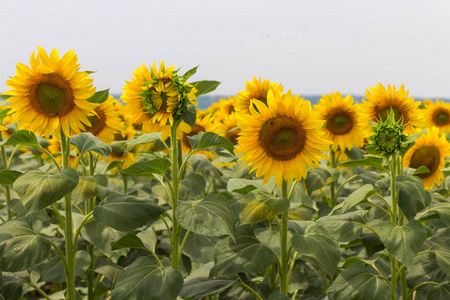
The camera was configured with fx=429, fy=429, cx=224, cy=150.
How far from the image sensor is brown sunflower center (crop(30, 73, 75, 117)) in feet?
6.52

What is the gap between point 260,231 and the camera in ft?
7.82

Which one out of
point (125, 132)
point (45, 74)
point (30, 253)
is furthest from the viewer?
point (125, 132)

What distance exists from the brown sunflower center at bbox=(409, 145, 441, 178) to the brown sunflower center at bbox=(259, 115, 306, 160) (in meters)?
1.25

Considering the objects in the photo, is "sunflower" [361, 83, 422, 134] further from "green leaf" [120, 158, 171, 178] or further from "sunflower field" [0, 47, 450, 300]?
"green leaf" [120, 158, 171, 178]

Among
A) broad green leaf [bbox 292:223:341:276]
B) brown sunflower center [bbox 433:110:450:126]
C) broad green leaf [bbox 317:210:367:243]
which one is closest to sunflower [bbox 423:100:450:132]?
brown sunflower center [bbox 433:110:450:126]

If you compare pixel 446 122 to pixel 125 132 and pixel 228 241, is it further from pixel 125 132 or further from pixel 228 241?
pixel 228 241

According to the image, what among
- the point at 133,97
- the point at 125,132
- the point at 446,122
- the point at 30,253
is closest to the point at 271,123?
the point at 133,97

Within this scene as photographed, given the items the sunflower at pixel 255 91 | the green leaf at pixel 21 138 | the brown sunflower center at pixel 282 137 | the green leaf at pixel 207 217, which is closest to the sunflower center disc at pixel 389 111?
the sunflower at pixel 255 91

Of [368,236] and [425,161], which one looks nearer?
[368,236]

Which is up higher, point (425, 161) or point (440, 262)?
point (425, 161)

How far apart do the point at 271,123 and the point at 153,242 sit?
100 cm

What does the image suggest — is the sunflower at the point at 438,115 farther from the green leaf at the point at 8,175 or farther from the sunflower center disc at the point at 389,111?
the green leaf at the point at 8,175

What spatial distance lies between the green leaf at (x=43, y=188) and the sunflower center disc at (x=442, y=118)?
532 cm

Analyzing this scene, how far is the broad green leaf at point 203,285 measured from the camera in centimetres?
196
